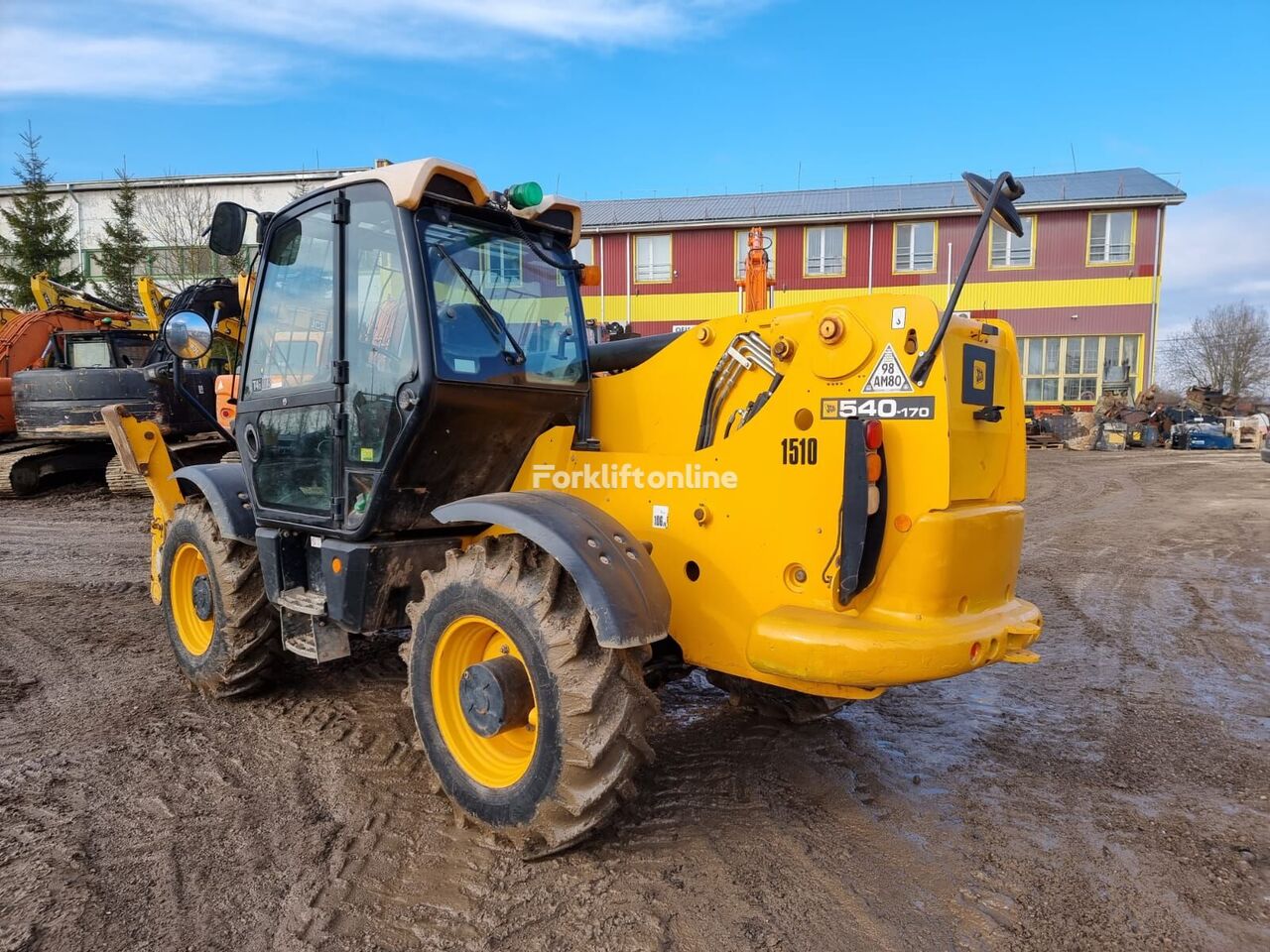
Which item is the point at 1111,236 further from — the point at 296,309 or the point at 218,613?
the point at 218,613

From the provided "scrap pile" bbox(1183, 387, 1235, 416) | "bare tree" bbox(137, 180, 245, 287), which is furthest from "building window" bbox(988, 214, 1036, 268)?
"bare tree" bbox(137, 180, 245, 287)

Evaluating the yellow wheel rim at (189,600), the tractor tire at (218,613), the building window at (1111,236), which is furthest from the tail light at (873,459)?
the building window at (1111,236)

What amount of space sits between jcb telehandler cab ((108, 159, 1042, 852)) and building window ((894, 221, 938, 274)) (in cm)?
2386

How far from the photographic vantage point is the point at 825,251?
26125 mm

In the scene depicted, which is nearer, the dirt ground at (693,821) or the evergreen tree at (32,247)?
the dirt ground at (693,821)

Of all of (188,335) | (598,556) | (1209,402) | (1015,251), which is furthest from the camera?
(1209,402)

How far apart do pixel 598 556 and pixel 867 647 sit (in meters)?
0.91

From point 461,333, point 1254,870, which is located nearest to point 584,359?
point 461,333

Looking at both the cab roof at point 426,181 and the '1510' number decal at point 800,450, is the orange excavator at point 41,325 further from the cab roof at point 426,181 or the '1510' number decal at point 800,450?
the '1510' number decal at point 800,450

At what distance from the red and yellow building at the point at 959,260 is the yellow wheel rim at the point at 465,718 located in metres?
22.0

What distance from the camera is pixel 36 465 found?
13352 millimetres

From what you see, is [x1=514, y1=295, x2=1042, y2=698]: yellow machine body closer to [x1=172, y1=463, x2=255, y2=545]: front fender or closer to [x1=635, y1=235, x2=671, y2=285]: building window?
[x1=172, y1=463, x2=255, y2=545]: front fender

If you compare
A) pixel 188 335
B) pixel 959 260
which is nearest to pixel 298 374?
pixel 188 335

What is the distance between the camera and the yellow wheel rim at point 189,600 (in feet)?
15.9
